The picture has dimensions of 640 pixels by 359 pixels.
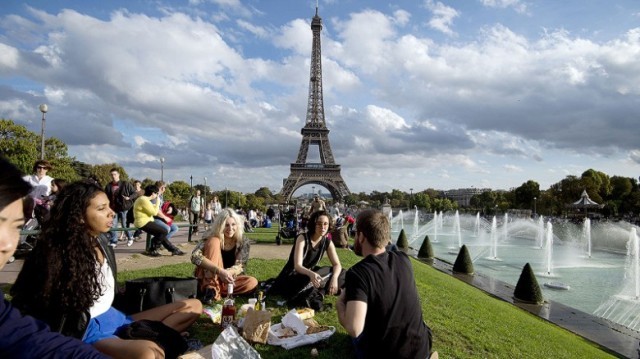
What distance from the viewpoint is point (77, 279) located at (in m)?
2.99

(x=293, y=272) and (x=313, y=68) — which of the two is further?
(x=313, y=68)

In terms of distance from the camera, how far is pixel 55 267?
9.75 ft

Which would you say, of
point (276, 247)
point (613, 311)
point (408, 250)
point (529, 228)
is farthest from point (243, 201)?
point (613, 311)

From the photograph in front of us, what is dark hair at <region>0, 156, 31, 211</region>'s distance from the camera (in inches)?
48.8

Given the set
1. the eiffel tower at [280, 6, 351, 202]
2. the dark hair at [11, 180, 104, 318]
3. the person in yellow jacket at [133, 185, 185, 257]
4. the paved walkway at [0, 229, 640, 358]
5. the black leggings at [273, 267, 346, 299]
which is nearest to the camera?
the dark hair at [11, 180, 104, 318]

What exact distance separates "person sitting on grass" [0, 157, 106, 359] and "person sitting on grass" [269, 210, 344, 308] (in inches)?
185

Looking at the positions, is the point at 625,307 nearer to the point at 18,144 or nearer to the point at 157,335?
the point at 157,335

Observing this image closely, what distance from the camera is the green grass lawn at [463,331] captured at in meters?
4.84

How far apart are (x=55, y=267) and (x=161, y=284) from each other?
1998 millimetres

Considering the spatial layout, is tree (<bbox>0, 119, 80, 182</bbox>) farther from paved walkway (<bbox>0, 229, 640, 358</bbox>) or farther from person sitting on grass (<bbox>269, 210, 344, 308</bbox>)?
person sitting on grass (<bbox>269, 210, 344, 308</bbox>)

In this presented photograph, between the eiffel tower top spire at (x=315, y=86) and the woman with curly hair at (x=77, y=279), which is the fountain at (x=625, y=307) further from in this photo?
the eiffel tower top spire at (x=315, y=86)

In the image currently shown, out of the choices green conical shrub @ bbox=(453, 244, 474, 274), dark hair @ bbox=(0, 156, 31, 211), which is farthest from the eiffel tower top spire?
dark hair @ bbox=(0, 156, 31, 211)

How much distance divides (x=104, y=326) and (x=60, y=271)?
0.66 meters

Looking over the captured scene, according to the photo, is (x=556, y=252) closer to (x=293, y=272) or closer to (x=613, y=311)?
(x=613, y=311)
